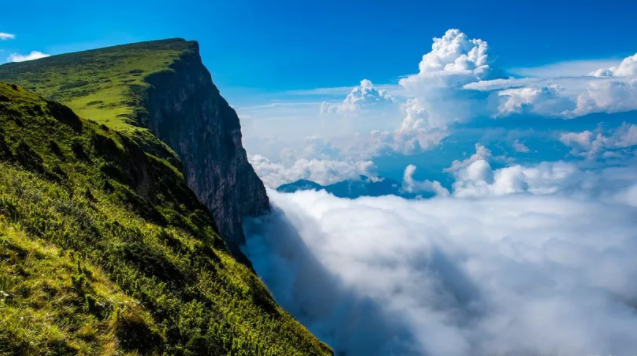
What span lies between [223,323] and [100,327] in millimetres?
9108

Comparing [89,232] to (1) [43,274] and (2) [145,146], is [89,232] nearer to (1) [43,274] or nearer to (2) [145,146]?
(1) [43,274]

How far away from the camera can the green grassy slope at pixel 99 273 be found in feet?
40.5

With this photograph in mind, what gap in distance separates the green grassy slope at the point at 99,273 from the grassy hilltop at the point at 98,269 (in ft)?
0.21

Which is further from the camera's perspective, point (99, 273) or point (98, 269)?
point (98, 269)

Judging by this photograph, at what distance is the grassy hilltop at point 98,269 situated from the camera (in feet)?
40.8

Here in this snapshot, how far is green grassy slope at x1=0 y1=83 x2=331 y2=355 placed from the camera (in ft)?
40.5

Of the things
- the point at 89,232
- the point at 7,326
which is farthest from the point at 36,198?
the point at 7,326

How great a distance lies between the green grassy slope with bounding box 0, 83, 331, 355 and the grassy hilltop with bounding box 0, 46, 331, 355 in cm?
6

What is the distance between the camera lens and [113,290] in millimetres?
16672

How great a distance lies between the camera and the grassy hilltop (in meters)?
12.4

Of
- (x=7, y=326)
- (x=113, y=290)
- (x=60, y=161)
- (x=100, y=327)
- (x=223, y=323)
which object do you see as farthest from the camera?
(x=60, y=161)

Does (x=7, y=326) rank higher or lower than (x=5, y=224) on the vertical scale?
lower

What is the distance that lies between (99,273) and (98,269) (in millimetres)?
574

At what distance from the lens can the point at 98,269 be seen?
18.1 metres
